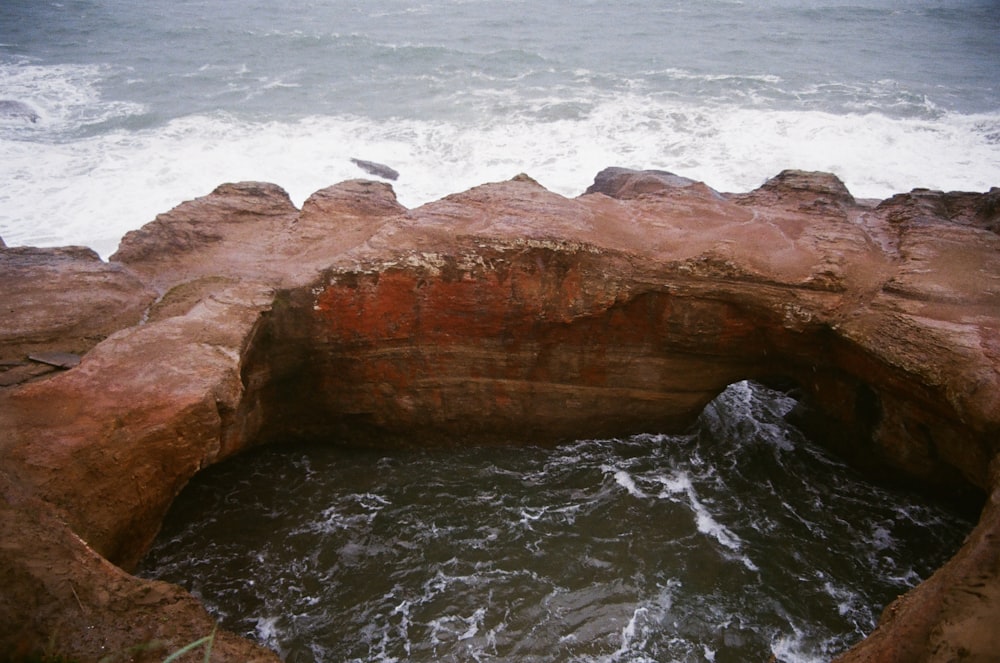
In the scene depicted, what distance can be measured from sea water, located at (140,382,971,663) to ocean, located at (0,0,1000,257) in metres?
7.56

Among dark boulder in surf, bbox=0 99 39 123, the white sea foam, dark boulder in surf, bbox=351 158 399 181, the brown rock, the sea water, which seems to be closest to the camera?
the sea water

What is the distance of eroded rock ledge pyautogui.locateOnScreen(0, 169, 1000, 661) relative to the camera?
4.77 meters

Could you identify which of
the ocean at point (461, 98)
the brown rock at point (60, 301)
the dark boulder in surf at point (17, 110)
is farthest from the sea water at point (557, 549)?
the dark boulder in surf at point (17, 110)

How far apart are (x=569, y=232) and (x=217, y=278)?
10.9 ft

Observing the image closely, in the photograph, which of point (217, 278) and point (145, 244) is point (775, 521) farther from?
point (145, 244)

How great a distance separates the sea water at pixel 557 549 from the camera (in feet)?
16.6

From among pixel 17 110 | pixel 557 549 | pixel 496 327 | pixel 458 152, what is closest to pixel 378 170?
pixel 458 152

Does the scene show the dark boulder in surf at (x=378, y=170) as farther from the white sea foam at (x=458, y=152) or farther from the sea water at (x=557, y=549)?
the sea water at (x=557, y=549)

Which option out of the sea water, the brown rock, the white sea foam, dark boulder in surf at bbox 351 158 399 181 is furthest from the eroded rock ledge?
the white sea foam

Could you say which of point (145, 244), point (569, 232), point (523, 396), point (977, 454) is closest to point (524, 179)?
point (569, 232)

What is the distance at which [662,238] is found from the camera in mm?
6504

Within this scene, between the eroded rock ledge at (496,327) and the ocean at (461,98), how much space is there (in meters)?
6.19

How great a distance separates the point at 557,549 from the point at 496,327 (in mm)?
2075

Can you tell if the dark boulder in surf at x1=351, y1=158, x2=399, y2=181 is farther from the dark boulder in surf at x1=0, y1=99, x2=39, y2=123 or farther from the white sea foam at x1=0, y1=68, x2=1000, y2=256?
the dark boulder in surf at x1=0, y1=99, x2=39, y2=123
